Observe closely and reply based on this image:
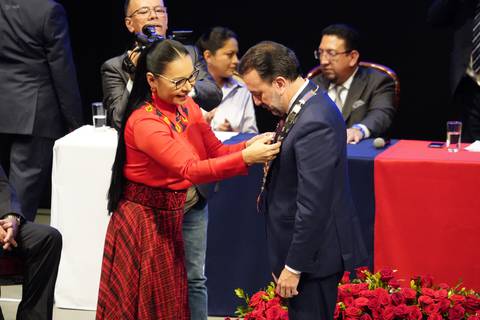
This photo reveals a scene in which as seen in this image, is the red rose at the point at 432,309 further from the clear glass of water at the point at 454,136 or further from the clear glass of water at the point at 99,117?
the clear glass of water at the point at 99,117

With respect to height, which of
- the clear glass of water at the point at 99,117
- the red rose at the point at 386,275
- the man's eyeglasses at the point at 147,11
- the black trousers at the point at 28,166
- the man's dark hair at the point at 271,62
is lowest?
the red rose at the point at 386,275

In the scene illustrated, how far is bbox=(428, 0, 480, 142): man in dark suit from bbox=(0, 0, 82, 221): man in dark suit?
204cm

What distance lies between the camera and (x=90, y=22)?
6.39m

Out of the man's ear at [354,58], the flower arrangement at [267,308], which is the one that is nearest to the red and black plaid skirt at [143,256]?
the flower arrangement at [267,308]

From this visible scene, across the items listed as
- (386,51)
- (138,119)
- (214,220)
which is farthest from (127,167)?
(386,51)

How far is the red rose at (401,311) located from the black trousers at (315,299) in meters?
0.65

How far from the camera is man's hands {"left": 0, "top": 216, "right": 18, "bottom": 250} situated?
3.94 meters

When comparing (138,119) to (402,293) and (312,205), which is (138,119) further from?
(402,293)

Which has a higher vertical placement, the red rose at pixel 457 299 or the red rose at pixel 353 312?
the red rose at pixel 457 299

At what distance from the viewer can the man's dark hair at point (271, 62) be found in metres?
2.95

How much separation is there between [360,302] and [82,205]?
1542 millimetres

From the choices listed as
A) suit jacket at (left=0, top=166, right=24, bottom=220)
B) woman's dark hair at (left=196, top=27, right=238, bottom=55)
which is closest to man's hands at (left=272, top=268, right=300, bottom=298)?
suit jacket at (left=0, top=166, right=24, bottom=220)

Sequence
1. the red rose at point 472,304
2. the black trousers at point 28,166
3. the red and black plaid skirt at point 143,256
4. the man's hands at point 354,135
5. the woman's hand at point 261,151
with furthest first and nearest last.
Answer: the black trousers at point 28,166, the man's hands at point 354,135, the red rose at point 472,304, the red and black plaid skirt at point 143,256, the woman's hand at point 261,151

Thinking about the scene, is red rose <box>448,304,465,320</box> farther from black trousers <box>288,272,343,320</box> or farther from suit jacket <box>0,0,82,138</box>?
suit jacket <box>0,0,82,138</box>
